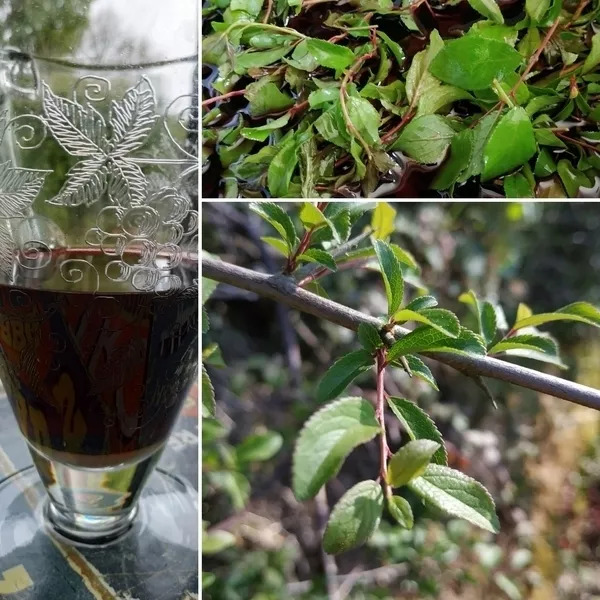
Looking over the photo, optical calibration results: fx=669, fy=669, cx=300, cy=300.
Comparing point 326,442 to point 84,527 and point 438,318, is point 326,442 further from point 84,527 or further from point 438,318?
point 84,527

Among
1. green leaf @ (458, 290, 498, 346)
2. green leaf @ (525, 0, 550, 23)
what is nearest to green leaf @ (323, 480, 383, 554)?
green leaf @ (458, 290, 498, 346)

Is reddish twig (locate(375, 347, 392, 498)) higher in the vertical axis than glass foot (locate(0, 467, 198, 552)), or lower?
higher

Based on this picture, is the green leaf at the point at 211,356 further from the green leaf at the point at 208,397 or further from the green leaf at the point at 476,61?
the green leaf at the point at 476,61

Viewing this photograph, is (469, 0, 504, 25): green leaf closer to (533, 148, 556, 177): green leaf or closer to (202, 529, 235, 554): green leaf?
(533, 148, 556, 177): green leaf

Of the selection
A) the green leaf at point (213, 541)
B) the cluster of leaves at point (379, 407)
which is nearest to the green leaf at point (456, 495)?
the cluster of leaves at point (379, 407)

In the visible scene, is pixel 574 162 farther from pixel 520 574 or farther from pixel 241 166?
pixel 520 574

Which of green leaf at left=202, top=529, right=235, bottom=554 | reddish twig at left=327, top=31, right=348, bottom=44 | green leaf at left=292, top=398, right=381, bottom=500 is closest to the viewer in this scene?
green leaf at left=292, top=398, right=381, bottom=500

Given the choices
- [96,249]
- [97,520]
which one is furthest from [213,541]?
[96,249]
